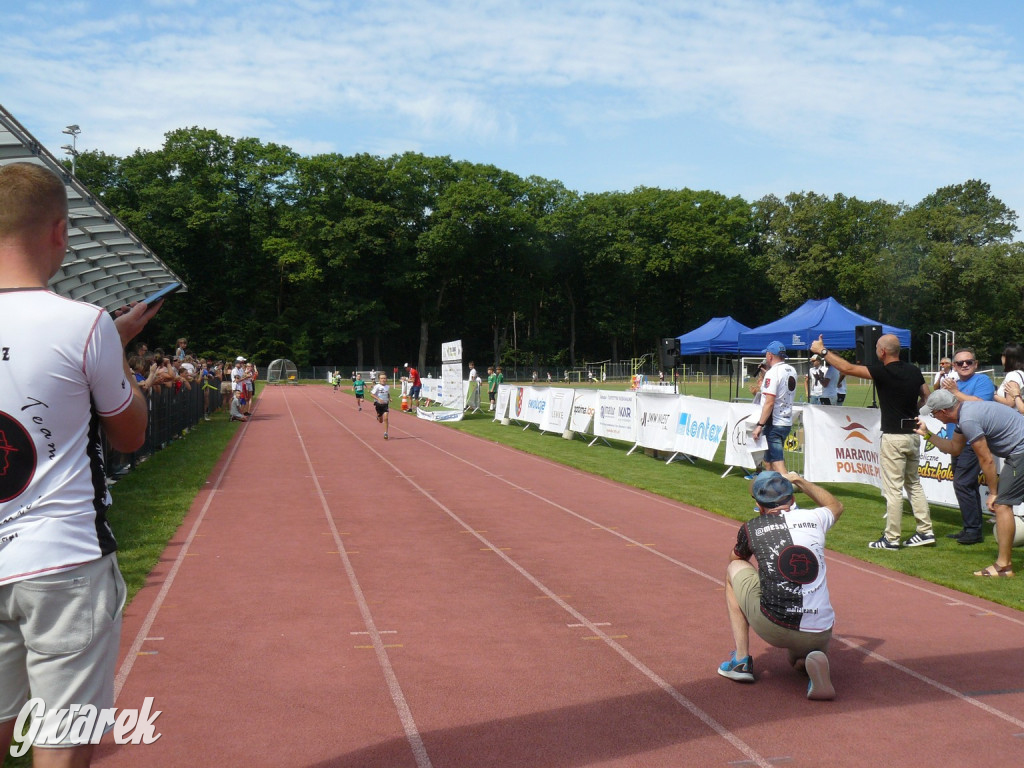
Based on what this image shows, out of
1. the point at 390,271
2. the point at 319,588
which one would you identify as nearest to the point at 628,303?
the point at 390,271

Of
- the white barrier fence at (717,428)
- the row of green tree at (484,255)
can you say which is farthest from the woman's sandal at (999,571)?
the row of green tree at (484,255)

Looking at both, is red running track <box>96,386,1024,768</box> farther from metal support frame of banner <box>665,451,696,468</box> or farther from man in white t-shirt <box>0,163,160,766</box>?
metal support frame of banner <box>665,451,696,468</box>

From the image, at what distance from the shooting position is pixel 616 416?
19266 millimetres

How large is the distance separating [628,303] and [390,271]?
23.4 meters

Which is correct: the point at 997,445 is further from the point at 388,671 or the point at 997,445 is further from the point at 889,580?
the point at 388,671

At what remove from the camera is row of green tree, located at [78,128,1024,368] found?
71375mm

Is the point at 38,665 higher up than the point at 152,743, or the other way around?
the point at 38,665

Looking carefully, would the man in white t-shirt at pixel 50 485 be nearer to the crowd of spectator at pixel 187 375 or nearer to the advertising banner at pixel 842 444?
the crowd of spectator at pixel 187 375

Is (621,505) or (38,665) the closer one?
(38,665)

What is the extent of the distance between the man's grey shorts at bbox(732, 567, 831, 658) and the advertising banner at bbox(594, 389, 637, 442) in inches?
511

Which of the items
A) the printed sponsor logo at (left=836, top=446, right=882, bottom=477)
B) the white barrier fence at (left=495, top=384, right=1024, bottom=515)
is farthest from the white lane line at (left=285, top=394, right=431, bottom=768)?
the printed sponsor logo at (left=836, top=446, right=882, bottom=477)

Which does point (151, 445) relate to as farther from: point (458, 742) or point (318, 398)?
→ point (318, 398)

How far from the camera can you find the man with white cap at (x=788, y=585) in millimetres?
4859

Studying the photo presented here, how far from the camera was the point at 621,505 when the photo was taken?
39.4 ft
